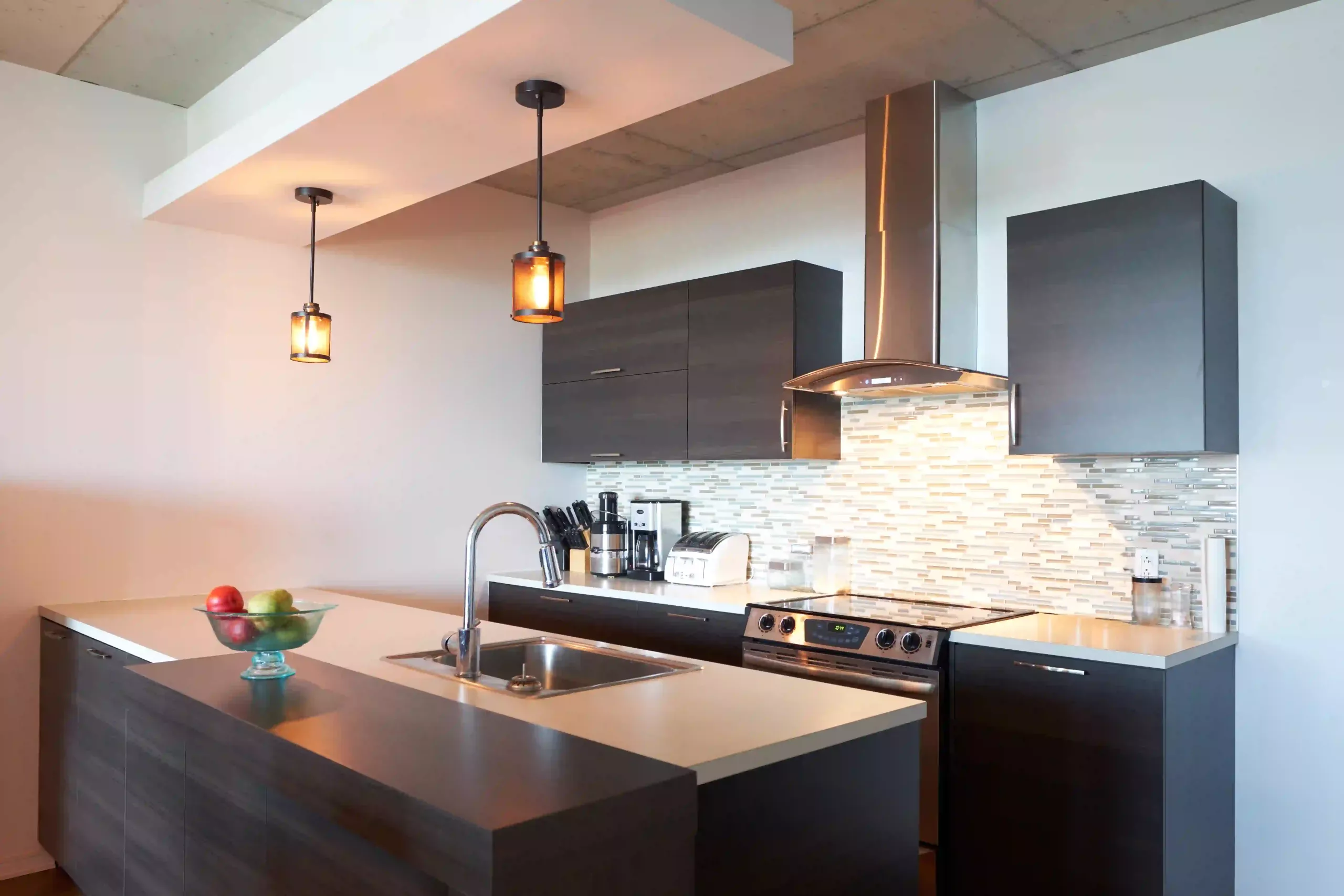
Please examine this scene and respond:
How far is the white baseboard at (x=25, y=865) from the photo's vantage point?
3.41 metres

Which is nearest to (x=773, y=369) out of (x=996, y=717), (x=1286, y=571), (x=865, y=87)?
(x=865, y=87)

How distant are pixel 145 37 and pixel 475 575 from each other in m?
2.30

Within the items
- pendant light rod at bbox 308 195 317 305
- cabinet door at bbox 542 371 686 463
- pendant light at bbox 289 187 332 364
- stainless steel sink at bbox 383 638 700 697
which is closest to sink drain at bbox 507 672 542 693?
stainless steel sink at bbox 383 638 700 697

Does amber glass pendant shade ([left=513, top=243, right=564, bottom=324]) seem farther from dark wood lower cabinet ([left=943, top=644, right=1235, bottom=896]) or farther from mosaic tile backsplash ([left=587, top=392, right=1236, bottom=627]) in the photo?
mosaic tile backsplash ([left=587, top=392, right=1236, bottom=627])

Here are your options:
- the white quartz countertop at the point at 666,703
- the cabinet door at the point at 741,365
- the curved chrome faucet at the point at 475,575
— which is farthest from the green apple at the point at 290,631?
the cabinet door at the point at 741,365

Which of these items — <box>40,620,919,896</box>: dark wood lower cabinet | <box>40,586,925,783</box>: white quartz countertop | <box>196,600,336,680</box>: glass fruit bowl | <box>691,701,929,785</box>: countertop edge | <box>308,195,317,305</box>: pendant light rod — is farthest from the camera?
<box>308,195,317,305</box>: pendant light rod

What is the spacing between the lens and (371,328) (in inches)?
173

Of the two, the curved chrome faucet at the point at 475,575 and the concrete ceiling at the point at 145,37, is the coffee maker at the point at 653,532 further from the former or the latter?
the concrete ceiling at the point at 145,37

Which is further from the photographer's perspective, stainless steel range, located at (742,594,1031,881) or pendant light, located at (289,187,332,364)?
pendant light, located at (289,187,332,364)

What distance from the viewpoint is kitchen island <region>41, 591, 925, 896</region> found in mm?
1271

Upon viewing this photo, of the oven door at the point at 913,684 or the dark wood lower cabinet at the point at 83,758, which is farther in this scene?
the oven door at the point at 913,684

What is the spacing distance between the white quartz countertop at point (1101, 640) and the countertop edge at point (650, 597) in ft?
3.04

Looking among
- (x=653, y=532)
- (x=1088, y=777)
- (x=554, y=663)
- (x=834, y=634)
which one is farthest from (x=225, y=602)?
(x=653, y=532)

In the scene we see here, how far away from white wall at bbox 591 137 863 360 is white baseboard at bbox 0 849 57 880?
343cm
